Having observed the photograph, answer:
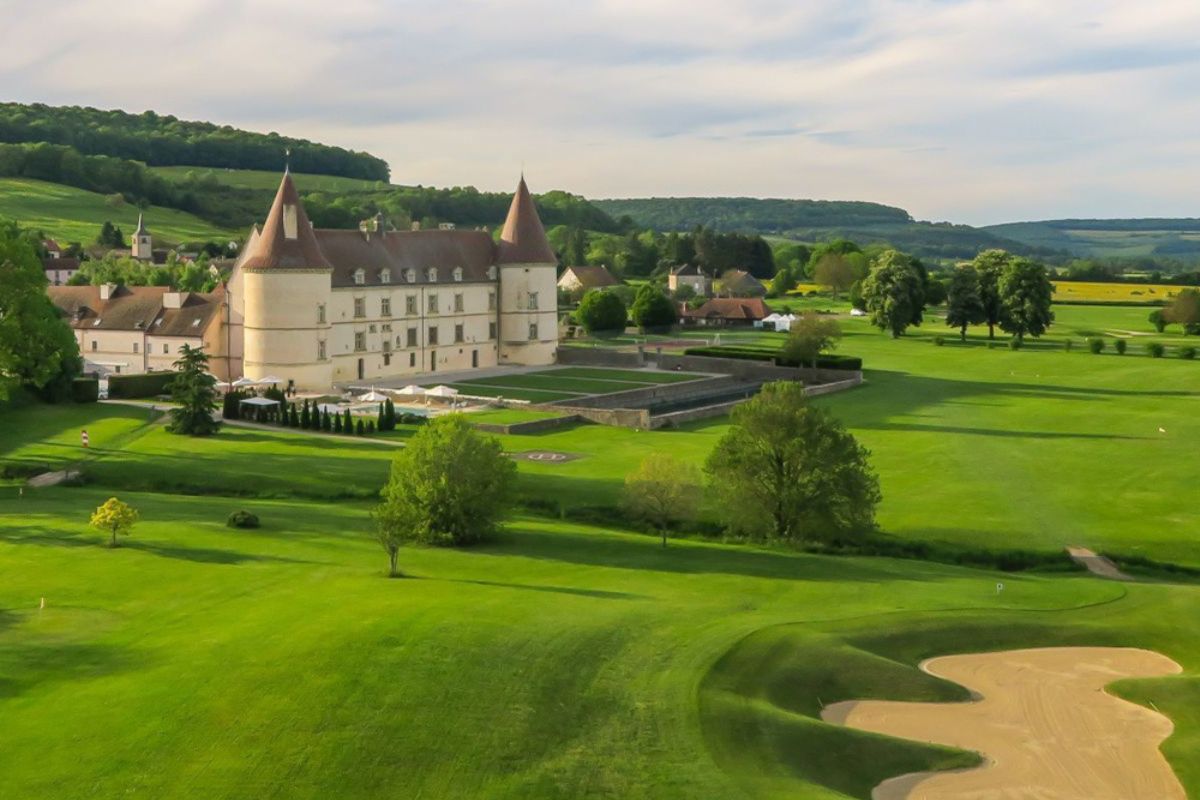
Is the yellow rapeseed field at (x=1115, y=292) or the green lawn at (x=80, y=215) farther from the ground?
the green lawn at (x=80, y=215)

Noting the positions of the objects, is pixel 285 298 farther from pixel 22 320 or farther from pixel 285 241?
pixel 22 320

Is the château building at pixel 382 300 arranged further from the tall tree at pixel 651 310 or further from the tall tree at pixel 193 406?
the tall tree at pixel 651 310

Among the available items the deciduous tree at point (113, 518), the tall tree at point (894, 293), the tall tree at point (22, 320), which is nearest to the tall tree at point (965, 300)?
the tall tree at point (894, 293)

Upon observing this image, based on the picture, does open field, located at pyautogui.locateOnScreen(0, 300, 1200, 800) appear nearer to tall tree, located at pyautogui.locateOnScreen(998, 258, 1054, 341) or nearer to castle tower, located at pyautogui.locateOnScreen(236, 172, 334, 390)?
castle tower, located at pyautogui.locateOnScreen(236, 172, 334, 390)

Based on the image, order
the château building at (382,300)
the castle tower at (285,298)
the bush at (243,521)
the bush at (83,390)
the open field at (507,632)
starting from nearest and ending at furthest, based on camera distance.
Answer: the open field at (507,632)
the bush at (243,521)
the bush at (83,390)
the castle tower at (285,298)
the château building at (382,300)

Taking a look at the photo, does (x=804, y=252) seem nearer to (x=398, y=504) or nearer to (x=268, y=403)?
(x=268, y=403)

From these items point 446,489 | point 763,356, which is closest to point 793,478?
point 446,489

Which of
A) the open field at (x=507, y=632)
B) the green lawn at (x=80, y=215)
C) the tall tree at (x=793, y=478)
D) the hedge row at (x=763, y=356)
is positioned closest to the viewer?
the open field at (x=507, y=632)
